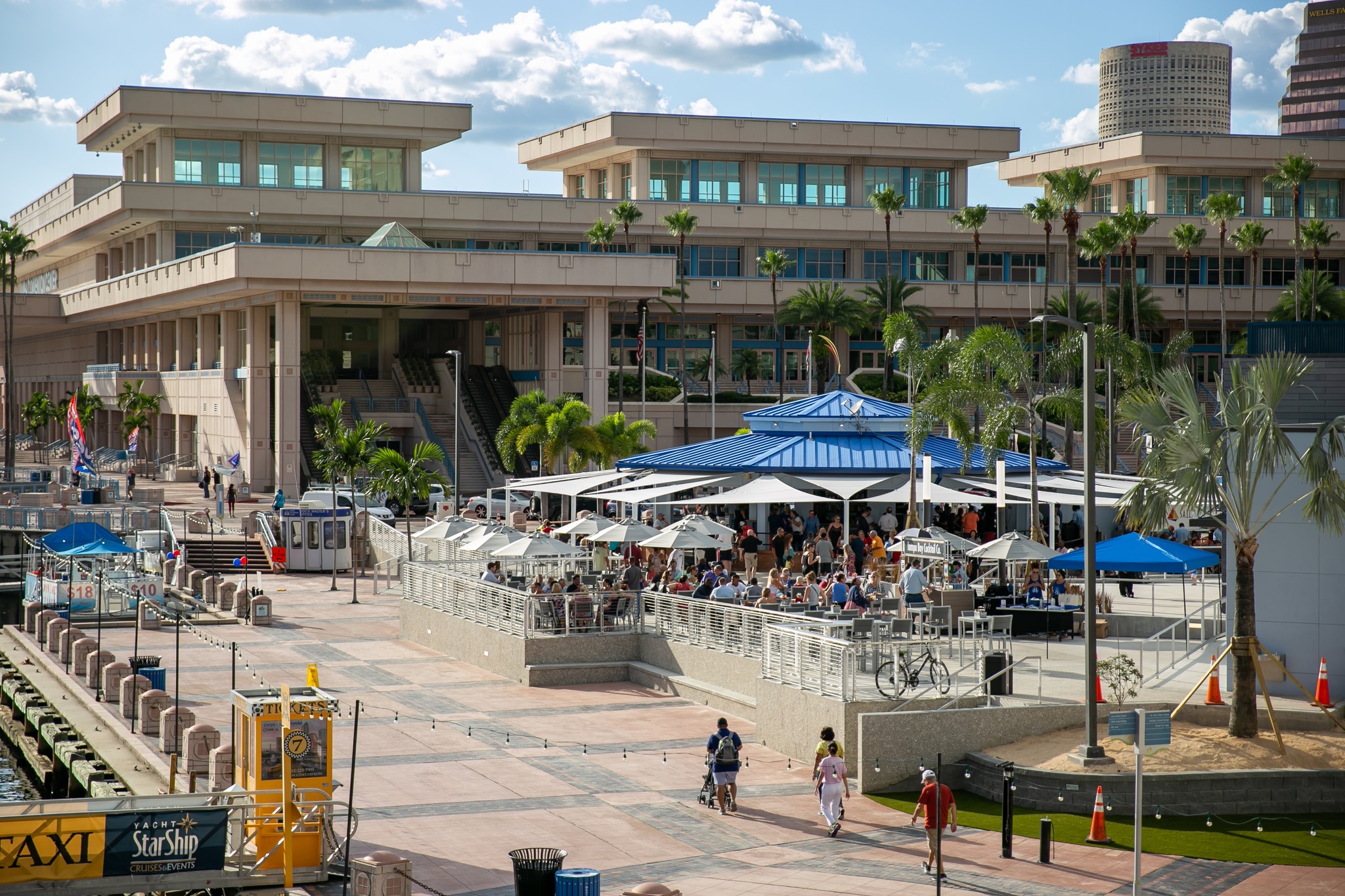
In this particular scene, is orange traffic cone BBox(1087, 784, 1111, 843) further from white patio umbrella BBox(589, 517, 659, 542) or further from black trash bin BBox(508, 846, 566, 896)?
white patio umbrella BBox(589, 517, 659, 542)

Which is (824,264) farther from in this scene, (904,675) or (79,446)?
(904,675)

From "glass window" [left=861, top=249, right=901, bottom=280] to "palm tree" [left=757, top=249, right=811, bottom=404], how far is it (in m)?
4.74

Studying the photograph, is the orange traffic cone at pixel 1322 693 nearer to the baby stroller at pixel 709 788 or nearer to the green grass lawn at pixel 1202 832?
the green grass lawn at pixel 1202 832

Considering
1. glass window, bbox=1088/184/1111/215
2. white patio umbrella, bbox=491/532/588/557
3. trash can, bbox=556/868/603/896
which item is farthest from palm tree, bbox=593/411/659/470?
glass window, bbox=1088/184/1111/215

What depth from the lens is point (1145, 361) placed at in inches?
2224

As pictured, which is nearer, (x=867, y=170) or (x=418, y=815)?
(x=418, y=815)

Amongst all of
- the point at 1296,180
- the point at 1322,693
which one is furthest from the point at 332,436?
the point at 1296,180

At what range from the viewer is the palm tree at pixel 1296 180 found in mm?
84250

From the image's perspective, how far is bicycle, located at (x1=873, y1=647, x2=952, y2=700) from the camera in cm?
2342

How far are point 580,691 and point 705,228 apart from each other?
6082 centimetres

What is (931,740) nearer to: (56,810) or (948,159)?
(56,810)

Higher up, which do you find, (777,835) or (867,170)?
(867,170)

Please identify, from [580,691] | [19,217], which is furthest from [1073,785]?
[19,217]

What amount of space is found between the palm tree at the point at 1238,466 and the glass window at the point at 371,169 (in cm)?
6560
